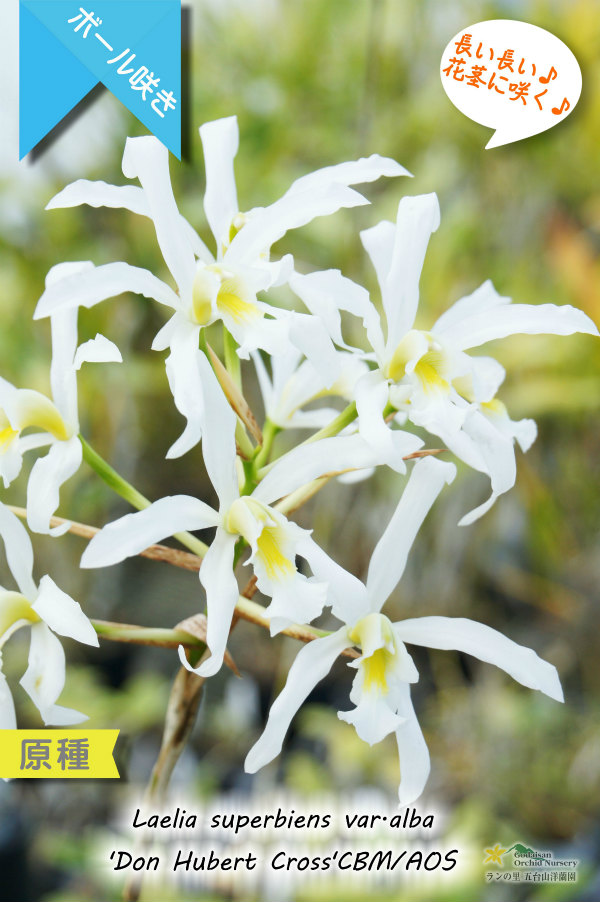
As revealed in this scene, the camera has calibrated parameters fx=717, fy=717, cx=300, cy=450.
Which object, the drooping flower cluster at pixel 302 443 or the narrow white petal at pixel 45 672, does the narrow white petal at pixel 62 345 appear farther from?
the narrow white petal at pixel 45 672

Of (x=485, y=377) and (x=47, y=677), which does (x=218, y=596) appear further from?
(x=485, y=377)

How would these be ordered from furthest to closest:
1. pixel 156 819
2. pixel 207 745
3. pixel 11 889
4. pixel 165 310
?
pixel 165 310, pixel 207 745, pixel 11 889, pixel 156 819

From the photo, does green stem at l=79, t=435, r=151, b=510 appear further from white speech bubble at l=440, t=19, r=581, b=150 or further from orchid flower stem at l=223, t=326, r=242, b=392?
white speech bubble at l=440, t=19, r=581, b=150

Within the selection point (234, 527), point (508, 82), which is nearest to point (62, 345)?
point (234, 527)

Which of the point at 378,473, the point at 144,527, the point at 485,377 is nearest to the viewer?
the point at 144,527

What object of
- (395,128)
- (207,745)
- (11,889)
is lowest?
(207,745)

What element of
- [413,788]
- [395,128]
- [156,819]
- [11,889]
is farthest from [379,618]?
[395,128]

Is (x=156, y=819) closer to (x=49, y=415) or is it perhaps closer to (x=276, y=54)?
(x=49, y=415)
